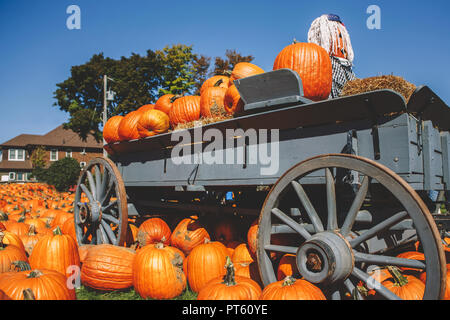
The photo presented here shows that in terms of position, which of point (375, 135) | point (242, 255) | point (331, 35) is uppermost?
point (331, 35)

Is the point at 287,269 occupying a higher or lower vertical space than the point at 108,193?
lower

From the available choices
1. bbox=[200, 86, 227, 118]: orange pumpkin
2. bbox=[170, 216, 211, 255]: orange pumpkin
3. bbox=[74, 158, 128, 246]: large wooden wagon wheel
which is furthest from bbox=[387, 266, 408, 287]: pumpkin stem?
bbox=[74, 158, 128, 246]: large wooden wagon wheel

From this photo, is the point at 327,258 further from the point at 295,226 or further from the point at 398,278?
the point at 398,278

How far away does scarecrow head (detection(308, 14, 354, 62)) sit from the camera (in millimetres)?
5703

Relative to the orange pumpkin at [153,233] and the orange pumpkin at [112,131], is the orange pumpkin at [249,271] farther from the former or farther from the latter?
the orange pumpkin at [112,131]

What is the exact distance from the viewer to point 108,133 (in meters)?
5.21

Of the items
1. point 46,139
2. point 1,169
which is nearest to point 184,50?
point 46,139

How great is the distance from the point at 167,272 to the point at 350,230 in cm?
182

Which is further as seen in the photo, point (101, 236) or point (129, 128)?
point (129, 128)

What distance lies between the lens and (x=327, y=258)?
2.14 meters

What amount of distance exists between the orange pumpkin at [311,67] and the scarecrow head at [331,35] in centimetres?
255

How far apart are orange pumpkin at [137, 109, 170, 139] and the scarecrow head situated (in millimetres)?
3198

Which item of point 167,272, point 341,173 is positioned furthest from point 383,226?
point 167,272

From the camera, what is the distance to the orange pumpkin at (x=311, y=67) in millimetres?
3238
